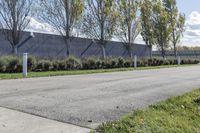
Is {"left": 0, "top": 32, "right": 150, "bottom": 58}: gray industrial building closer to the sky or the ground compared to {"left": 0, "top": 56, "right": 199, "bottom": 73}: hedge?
closer to the sky

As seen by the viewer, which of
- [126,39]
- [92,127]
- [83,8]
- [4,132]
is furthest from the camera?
[126,39]

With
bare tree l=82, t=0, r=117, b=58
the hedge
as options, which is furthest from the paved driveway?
bare tree l=82, t=0, r=117, b=58

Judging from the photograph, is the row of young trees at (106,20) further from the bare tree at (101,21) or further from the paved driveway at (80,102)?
the paved driveway at (80,102)

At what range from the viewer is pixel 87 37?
4416 centimetres

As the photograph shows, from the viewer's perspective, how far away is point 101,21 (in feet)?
137

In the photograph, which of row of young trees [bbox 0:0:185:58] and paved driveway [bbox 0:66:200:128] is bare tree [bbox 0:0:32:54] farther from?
paved driveway [bbox 0:66:200:128]

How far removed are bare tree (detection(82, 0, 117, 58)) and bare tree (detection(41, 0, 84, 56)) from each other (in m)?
3.88

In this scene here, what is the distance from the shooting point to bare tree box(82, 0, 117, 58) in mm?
41656

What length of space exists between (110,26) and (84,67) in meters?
14.4

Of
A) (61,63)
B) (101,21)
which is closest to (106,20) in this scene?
(101,21)

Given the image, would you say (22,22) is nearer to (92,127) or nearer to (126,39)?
(126,39)

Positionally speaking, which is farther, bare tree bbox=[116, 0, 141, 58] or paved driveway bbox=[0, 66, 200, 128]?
bare tree bbox=[116, 0, 141, 58]

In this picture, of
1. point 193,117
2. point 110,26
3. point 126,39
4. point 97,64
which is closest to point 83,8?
point 110,26

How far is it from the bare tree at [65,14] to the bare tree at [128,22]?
8.78 metres
